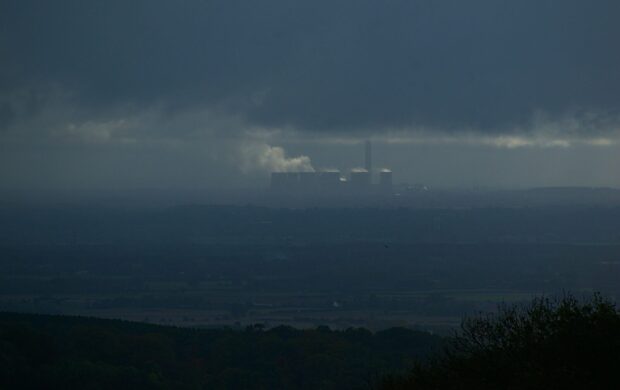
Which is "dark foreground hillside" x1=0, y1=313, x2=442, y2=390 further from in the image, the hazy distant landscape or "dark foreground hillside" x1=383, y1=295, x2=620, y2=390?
"dark foreground hillside" x1=383, y1=295, x2=620, y2=390

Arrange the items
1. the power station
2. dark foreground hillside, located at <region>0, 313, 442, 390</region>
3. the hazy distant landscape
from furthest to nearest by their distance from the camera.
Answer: the power station → the hazy distant landscape → dark foreground hillside, located at <region>0, 313, 442, 390</region>

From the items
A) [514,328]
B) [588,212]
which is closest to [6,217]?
[588,212]

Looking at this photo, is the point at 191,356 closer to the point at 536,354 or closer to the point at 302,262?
the point at 536,354

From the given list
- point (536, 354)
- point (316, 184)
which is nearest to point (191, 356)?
point (536, 354)

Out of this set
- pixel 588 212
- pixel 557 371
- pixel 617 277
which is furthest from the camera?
pixel 588 212

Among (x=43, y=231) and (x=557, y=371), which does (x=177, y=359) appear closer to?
(x=557, y=371)

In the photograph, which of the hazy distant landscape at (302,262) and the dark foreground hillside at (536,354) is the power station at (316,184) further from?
the dark foreground hillside at (536,354)

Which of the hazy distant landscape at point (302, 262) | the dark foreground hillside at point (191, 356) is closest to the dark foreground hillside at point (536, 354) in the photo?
the dark foreground hillside at point (191, 356)

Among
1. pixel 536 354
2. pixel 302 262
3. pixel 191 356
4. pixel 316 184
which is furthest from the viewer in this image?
pixel 316 184

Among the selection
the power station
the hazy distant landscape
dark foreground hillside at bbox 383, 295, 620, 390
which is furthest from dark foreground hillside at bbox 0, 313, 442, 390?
the power station
